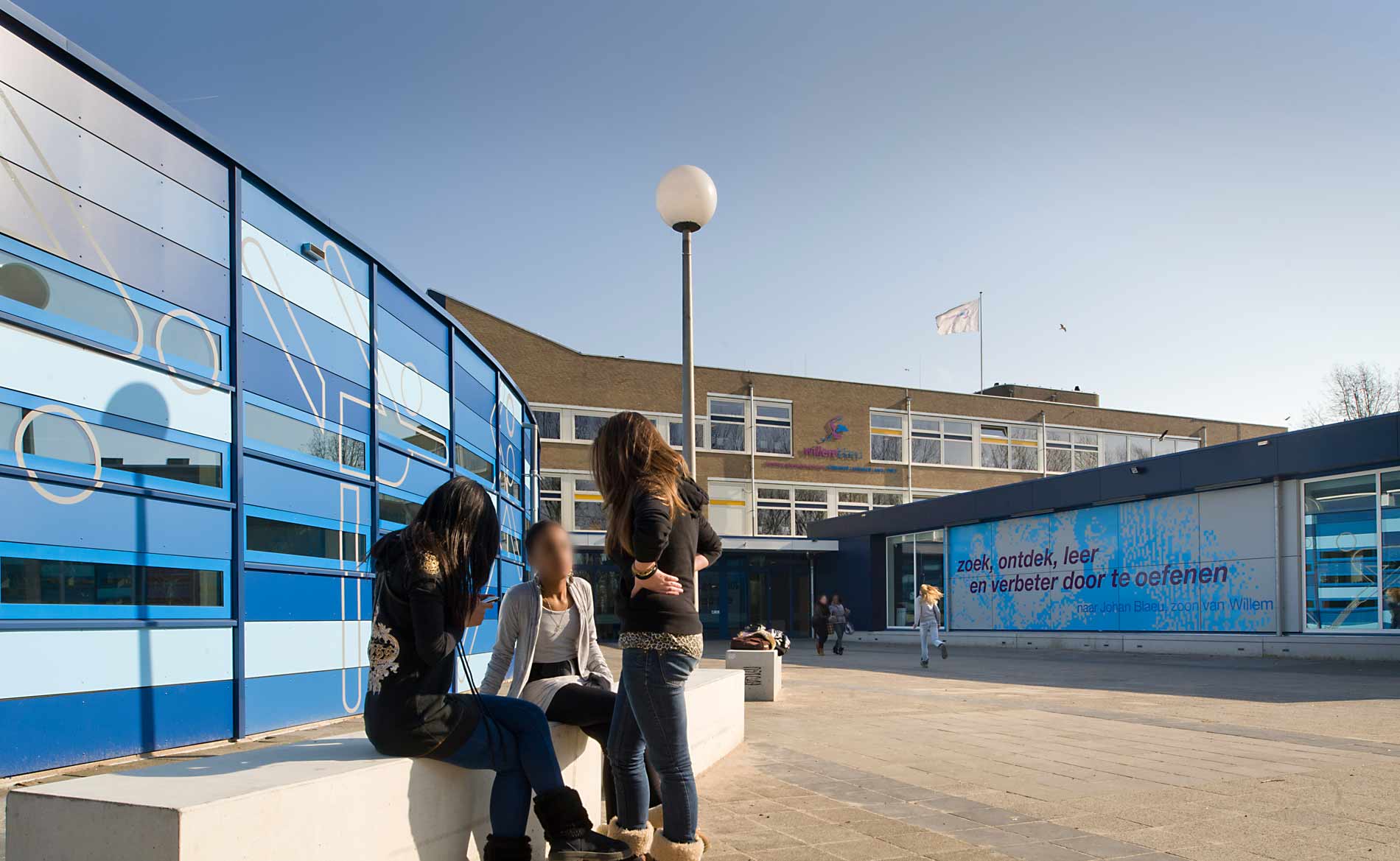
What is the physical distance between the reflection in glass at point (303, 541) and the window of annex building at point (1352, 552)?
1656cm

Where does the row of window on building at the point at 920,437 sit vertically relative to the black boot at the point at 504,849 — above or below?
above

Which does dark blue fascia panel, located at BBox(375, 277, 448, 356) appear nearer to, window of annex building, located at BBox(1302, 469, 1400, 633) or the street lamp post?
the street lamp post

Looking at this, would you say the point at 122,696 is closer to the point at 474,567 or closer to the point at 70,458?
the point at 70,458

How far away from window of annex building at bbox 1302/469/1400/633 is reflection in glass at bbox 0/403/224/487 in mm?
18051

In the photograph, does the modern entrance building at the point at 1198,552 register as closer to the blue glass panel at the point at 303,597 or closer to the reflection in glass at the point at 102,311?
the blue glass panel at the point at 303,597

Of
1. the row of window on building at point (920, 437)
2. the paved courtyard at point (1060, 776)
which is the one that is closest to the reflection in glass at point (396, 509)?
the paved courtyard at point (1060, 776)

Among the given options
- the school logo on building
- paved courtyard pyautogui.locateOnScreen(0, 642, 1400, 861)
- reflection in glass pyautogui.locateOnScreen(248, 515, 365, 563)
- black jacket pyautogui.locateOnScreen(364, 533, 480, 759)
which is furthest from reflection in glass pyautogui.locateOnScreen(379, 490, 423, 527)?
the school logo on building

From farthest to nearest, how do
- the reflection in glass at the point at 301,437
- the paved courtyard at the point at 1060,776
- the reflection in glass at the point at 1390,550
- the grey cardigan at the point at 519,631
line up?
the reflection in glass at the point at 1390,550
the reflection in glass at the point at 301,437
the paved courtyard at the point at 1060,776
the grey cardigan at the point at 519,631

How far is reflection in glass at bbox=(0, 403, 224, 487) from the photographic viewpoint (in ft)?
19.5

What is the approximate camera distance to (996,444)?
143 ft

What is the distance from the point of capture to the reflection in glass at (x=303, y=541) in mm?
7914

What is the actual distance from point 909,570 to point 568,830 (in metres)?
30.0

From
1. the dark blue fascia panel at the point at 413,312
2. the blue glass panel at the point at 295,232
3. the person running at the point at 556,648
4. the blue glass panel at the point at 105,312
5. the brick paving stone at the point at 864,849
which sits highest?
the blue glass panel at the point at 295,232

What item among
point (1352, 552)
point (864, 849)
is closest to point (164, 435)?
point (864, 849)
